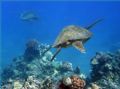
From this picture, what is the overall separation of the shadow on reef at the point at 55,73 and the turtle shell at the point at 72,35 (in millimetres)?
1098

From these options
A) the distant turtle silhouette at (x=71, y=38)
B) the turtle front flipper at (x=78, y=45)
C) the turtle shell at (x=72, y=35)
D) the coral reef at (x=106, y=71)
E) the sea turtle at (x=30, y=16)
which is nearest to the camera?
the turtle front flipper at (x=78, y=45)

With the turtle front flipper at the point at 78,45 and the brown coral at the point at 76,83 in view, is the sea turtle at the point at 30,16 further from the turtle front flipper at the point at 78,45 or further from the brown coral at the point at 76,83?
the brown coral at the point at 76,83

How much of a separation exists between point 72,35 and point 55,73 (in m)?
5.57

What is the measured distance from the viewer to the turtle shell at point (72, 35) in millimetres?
8870

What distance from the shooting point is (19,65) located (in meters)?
17.0

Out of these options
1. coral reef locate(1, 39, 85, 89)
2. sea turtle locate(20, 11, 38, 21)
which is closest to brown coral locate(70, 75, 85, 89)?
coral reef locate(1, 39, 85, 89)

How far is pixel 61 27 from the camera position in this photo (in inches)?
3145

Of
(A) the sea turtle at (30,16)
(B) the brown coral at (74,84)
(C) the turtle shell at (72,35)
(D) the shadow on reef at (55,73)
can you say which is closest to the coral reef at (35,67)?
(D) the shadow on reef at (55,73)

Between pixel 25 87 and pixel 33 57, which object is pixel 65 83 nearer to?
pixel 25 87

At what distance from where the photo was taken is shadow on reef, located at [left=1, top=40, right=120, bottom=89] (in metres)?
7.96

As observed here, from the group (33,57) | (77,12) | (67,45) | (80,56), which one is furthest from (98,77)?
(77,12)

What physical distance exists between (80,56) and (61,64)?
54.2 ft

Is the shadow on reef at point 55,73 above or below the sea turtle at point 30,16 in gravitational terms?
below

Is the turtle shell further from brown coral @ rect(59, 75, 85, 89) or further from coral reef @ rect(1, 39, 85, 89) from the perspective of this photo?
coral reef @ rect(1, 39, 85, 89)
